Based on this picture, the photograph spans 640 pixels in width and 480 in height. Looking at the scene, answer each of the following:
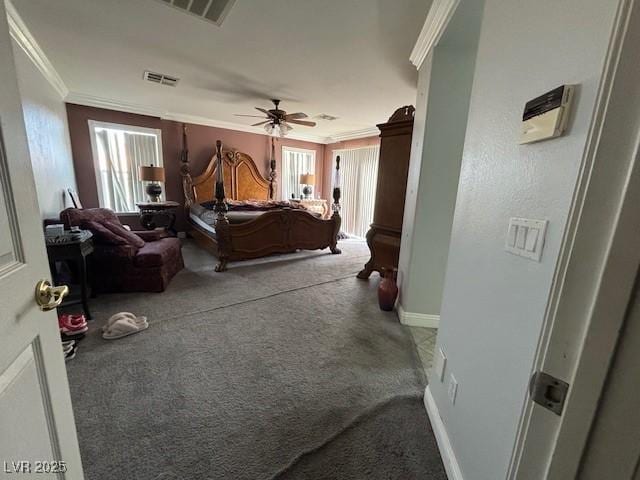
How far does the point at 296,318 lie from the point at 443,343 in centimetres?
143

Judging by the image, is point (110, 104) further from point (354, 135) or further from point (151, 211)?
point (354, 135)

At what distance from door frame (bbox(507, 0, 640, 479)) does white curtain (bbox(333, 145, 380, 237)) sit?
5.82 metres

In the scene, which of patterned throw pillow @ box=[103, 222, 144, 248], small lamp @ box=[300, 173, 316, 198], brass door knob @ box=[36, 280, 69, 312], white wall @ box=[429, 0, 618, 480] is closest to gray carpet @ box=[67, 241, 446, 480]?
white wall @ box=[429, 0, 618, 480]

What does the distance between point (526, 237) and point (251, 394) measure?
62.8 inches

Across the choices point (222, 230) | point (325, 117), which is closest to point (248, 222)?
point (222, 230)

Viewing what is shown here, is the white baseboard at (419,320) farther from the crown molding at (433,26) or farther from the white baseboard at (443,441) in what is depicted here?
the crown molding at (433,26)

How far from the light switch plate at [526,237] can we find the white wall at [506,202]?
0.02 meters

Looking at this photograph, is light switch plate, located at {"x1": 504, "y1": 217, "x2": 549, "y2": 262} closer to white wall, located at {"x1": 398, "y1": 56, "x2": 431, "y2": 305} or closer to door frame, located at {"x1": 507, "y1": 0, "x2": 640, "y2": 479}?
door frame, located at {"x1": 507, "y1": 0, "x2": 640, "y2": 479}

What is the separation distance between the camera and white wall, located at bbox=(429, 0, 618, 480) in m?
0.62

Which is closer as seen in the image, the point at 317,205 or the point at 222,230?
the point at 222,230

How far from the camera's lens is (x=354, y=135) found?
629cm

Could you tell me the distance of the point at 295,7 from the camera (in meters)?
1.89

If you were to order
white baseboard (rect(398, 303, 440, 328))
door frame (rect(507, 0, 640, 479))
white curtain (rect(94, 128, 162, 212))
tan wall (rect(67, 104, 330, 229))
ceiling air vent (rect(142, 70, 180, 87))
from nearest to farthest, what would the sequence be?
door frame (rect(507, 0, 640, 479)) → white baseboard (rect(398, 303, 440, 328)) → ceiling air vent (rect(142, 70, 180, 87)) → tan wall (rect(67, 104, 330, 229)) → white curtain (rect(94, 128, 162, 212))

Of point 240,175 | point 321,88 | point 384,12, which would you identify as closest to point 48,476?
point 384,12
